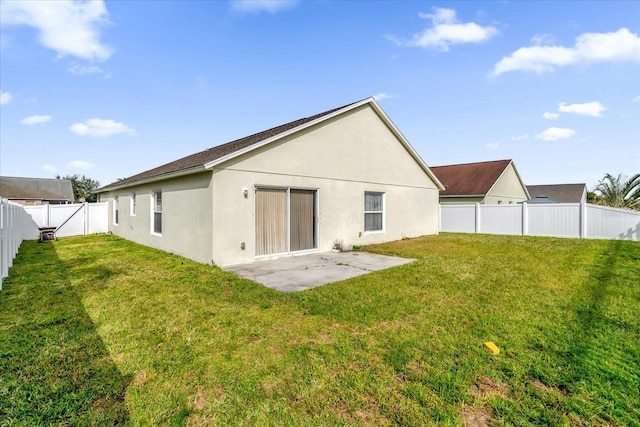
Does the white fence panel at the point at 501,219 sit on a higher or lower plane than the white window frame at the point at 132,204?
lower

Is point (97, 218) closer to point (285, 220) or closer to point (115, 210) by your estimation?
point (115, 210)

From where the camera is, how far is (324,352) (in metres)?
3.38

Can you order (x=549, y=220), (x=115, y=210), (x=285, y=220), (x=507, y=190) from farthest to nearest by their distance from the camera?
(x=507, y=190) < (x=115, y=210) < (x=549, y=220) < (x=285, y=220)

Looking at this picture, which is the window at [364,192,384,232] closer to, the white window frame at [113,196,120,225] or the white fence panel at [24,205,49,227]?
the white window frame at [113,196,120,225]

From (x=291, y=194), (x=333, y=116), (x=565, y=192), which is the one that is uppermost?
(x=333, y=116)

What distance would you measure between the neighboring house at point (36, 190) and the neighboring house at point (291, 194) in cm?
3434

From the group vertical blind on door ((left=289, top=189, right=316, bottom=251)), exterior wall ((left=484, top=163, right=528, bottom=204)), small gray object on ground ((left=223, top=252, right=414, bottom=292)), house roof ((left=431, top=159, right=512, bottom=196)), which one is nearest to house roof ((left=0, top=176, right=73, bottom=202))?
vertical blind on door ((left=289, top=189, right=316, bottom=251))

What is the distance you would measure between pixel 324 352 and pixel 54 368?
2.82 meters

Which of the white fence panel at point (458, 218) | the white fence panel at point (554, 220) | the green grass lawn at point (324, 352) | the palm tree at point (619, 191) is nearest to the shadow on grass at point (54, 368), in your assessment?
the green grass lawn at point (324, 352)

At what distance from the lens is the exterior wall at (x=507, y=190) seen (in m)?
22.1

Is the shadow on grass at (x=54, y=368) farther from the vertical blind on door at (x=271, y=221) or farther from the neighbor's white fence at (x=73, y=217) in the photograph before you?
the neighbor's white fence at (x=73, y=217)

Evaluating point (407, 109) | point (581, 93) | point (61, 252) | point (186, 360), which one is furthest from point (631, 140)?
point (61, 252)

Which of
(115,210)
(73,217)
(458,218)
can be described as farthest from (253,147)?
(73,217)

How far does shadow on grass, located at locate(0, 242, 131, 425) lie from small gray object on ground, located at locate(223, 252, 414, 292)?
3.12 metres
